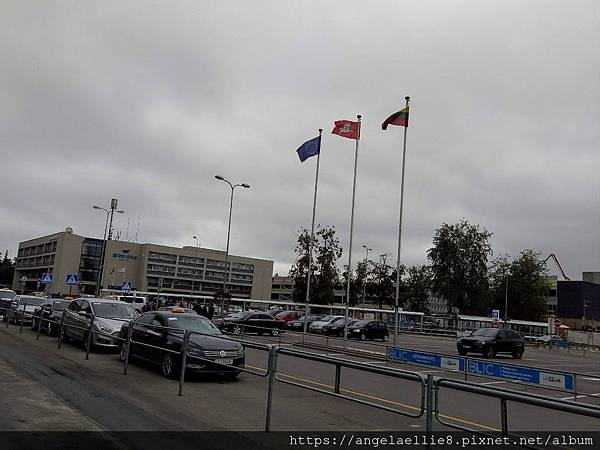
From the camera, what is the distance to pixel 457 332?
5634 cm

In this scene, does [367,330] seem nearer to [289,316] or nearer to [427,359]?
[289,316]

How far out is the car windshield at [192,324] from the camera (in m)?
13.8

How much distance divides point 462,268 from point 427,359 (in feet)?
199

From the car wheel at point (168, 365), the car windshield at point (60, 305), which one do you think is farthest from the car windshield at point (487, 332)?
the car wheel at point (168, 365)

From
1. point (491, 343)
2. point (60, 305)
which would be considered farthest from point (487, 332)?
point (60, 305)

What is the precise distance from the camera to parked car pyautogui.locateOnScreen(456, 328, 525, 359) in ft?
93.5

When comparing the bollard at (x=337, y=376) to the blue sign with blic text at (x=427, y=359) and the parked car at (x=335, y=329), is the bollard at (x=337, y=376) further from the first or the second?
the parked car at (x=335, y=329)

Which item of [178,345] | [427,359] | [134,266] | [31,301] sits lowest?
[427,359]

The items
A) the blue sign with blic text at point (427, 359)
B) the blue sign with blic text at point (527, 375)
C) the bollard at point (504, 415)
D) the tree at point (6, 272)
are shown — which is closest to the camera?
the bollard at point (504, 415)

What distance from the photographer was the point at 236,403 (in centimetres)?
983

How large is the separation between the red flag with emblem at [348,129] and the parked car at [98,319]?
615 inches

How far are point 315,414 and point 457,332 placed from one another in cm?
5047

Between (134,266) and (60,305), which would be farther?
(134,266)

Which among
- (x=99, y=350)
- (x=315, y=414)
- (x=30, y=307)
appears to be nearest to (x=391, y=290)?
(x=30, y=307)
